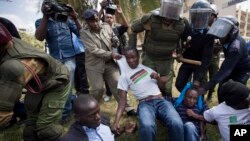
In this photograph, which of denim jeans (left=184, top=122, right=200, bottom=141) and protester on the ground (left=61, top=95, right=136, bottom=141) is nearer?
protester on the ground (left=61, top=95, right=136, bottom=141)

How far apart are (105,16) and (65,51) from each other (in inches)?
35.5

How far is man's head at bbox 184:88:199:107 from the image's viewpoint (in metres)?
4.03

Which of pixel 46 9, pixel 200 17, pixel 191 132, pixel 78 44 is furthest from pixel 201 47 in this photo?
Answer: pixel 46 9

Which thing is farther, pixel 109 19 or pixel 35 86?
pixel 109 19

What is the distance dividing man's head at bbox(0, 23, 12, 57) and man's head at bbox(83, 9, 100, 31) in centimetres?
214

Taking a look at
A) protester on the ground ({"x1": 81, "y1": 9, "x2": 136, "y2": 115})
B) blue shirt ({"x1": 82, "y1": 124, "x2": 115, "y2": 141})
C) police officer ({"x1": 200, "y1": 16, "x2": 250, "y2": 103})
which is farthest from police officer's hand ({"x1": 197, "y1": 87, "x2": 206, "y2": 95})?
blue shirt ({"x1": 82, "y1": 124, "x2": 115, "y2": 141})

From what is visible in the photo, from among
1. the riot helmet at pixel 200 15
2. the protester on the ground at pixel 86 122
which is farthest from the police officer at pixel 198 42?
the protester on the ground at pixel 86 122

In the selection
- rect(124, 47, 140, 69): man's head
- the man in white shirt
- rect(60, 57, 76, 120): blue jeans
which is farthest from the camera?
rect(60, 57, 76, 120): blue jeans

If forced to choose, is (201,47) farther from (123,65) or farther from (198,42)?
(123,65)

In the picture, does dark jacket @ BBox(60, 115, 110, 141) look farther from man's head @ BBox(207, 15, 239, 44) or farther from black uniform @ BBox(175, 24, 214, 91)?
black uniform @ BBox(175, 24, 214, 91)

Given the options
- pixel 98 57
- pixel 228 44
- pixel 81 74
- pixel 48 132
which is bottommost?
pixel 81 74

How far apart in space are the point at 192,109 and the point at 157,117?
438 millimetres

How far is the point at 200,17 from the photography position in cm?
425

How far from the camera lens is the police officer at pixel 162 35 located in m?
4.20
